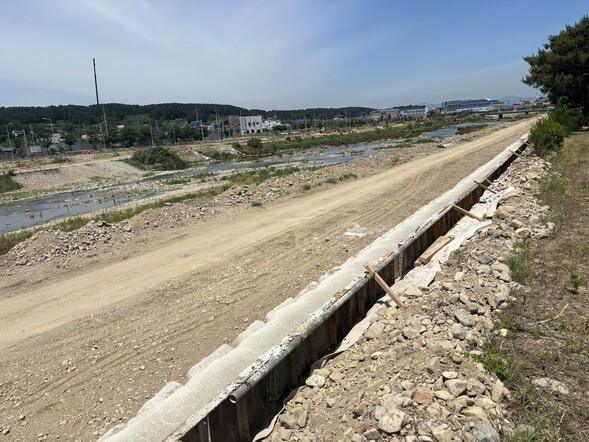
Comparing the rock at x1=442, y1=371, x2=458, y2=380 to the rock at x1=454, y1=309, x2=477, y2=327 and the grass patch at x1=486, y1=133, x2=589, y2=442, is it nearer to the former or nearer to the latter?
the grass patch at x1=486, y1=133, x2=589, y2=442

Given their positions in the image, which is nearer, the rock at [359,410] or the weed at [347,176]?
the rock at [359,410]

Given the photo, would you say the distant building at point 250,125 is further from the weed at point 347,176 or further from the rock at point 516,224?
the rock at point 516,224

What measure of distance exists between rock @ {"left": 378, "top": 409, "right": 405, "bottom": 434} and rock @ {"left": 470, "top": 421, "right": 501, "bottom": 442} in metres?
0.59

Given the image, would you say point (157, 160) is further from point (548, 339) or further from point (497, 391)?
point (497, 391)

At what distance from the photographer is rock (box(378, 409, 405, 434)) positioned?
12.1ft

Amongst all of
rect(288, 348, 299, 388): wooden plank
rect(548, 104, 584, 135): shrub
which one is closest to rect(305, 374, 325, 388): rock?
rect(288, 348, 299, 388): wooden plank

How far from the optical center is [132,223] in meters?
15.6

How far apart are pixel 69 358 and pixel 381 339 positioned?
16.9ft

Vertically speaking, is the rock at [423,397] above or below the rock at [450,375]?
below

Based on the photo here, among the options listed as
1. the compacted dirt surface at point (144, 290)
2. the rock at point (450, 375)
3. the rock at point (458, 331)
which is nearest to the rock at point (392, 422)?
the rock at point (450, 375)

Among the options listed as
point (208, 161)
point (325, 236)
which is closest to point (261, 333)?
point (325, 236)

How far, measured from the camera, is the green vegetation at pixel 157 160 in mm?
62250

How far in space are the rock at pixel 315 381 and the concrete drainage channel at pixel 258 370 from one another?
20 cm

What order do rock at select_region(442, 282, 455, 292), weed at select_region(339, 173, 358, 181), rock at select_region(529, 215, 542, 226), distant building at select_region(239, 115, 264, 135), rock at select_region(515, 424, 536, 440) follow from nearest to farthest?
rock at select_region(515, 424, 536, 440)
rock at select_region(442, 282, 455, 292)
rock at select_region(529, 215, 542, 226)
weed at select_region(339, 173, 358, 181)
distant building at select_region(239, 115, 264, 135)
